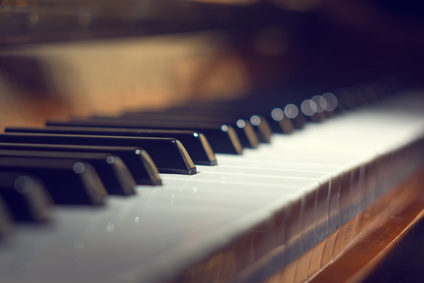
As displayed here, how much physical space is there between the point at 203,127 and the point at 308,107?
2.04ft

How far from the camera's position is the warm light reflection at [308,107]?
5.10 ft

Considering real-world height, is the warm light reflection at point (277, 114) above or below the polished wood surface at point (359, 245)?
above

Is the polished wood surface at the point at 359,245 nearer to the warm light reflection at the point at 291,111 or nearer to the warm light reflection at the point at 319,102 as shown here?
the warm light reflection at the point at 291,111

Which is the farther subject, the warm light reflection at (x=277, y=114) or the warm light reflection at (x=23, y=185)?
the warm light reflection at (x=277, y=114)

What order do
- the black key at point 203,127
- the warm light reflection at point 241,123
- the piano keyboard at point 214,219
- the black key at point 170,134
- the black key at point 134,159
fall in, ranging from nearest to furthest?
1. the piano keyboard at point 214,219
2. the black key at point 134,159
3. the black key at point 170,134
4. the black key at point 203,127
5. the warm light reflection at point 241,123

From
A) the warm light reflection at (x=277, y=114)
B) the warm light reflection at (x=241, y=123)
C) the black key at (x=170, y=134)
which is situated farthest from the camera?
the warm light reflection at (x=277, y=114)

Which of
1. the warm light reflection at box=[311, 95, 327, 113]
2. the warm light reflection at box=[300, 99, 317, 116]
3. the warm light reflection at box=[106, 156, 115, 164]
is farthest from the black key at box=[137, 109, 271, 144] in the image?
the warm light reflection at box=[106, 156, 115, 164]

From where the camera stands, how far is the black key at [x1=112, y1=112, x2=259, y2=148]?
1.10 meters

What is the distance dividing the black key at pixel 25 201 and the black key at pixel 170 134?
39 cm

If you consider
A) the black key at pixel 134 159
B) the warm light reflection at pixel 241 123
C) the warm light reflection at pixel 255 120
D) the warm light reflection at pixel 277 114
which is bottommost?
the warm light reflection at pixel 277 114

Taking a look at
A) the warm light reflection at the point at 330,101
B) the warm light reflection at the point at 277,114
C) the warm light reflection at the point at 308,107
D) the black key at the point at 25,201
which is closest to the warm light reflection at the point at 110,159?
the black key at the point at 25,201

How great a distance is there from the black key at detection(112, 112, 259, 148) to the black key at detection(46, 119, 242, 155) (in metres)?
0.04

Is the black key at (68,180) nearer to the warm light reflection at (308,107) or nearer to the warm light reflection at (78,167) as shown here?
the warm light reflection at (78,167)

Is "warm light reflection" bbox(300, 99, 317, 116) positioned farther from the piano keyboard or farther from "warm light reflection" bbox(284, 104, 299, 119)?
the piano keyboard
